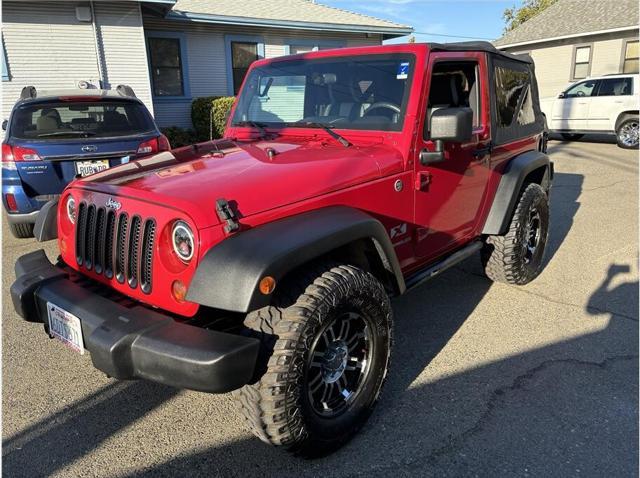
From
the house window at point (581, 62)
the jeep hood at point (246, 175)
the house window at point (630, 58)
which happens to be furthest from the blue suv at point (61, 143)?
the house window at point (581, 62)

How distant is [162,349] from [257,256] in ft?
1.70

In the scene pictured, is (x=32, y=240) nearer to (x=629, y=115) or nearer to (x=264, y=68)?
(x=264, y=68)

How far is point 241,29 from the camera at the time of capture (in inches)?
552

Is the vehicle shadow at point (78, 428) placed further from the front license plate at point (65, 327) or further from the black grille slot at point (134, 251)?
the black grille slot at point (134, 251)

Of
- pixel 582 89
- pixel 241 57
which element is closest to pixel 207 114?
pixel 241 57

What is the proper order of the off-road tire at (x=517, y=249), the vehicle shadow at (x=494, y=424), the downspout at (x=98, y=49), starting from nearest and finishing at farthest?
1. the vehicle shadow at (x=494, y=424)
2. the off-road tire at (x=517, y=249)
3. the downspout at (x=98, y=49)

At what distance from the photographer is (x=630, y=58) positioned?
18297mm

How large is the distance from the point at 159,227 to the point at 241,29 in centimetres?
1339

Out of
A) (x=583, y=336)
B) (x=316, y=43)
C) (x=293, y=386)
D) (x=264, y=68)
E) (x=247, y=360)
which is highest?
(x=316, y=43)

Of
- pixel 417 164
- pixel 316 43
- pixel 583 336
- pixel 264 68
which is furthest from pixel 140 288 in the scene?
pixel 316 43

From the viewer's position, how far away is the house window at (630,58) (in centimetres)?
1812

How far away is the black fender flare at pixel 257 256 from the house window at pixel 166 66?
40.9ft

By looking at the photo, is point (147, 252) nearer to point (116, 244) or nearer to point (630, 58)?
point (116, 244)

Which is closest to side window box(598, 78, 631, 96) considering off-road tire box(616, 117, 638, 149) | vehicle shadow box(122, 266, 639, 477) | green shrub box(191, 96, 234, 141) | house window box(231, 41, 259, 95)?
off-road tire box(616, 117, 638, 149)
